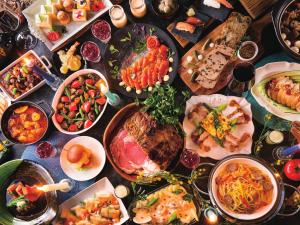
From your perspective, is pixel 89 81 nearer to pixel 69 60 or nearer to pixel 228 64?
pixel 69 60

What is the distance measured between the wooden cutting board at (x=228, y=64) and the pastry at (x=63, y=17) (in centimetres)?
104

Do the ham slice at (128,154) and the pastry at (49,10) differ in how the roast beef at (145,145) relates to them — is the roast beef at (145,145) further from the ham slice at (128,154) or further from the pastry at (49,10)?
the pastry at (49,10)

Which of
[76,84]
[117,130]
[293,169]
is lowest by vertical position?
[293,169]

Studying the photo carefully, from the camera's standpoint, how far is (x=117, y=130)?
3.55 metres

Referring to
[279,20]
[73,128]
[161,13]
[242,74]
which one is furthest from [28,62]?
[279,20]

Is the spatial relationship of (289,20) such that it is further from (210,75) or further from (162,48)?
(162,48)

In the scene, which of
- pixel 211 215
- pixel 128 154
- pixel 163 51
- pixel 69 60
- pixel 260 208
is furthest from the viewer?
pixel 69 60

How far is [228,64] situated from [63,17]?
4.68ft

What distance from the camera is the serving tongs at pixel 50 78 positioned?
3.54m

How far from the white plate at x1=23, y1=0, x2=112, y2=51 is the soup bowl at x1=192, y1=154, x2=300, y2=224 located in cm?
163

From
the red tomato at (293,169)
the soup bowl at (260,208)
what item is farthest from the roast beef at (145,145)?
the red tomato at (293,169)

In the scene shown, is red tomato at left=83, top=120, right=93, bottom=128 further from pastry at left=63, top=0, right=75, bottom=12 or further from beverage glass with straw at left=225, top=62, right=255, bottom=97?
beverage glass with straw at left=225, top=62, right=255, bottom=97

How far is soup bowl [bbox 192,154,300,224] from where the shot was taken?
9.75 ft

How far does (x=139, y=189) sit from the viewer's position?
339 centimetres
